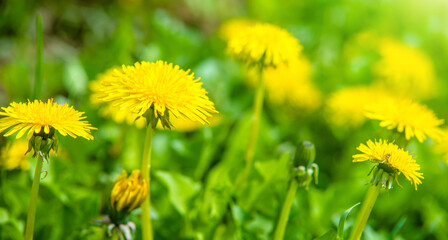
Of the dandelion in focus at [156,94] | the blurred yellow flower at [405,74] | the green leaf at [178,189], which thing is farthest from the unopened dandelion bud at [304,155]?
the blurred yellow flower at [405,74]

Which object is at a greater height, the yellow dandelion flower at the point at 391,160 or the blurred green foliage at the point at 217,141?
the blurred green foliage at the point at 217,141

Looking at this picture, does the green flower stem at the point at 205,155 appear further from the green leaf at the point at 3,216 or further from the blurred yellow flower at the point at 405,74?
the blurred yellow flower at the point at 405,74

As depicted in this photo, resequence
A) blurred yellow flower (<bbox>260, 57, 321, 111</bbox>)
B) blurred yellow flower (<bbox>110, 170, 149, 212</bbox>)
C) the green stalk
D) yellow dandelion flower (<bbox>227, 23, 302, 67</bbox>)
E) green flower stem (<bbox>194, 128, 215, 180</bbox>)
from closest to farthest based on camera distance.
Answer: blurred yellow flower (<bbox>110, 170, 149, 212</bbox>)
the green stalk
yellow dandelion flower (<bbox>227, 23, 302, 67</bbox>)
green flower stem (<bbox>194, 128, 215, 180</bbox>)
blurred yellow flower (<bbox>260, 57, 321, 111</bbox>)

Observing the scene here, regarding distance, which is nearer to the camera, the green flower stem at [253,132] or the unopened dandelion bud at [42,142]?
the unopened dandelion bud at [42,142]

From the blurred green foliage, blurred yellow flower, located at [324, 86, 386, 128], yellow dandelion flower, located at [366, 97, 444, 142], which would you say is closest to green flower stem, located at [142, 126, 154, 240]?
the blurred green foliage

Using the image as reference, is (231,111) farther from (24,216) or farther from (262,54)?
(24,216)

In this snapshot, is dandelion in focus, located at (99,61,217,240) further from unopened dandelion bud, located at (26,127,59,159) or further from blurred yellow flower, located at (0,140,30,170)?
blurred yellow flower, located at (0,140,30,170)
